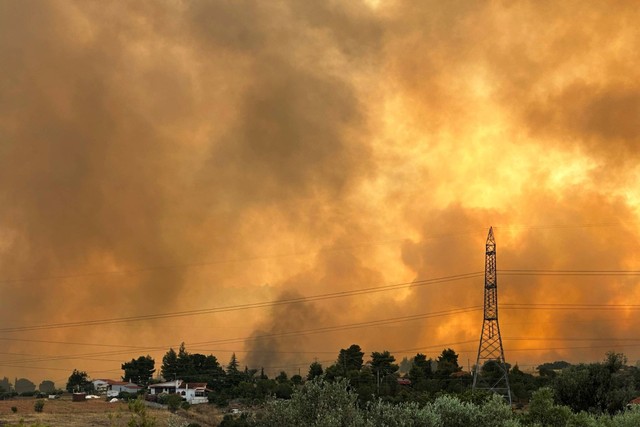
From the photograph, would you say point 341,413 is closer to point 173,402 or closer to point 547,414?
point 547,414

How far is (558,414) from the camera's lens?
94.8 m

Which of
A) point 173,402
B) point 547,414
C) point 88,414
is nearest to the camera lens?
point 547,414

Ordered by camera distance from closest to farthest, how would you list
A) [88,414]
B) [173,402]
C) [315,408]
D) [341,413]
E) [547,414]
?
[341,413], [315,408], [547,414], [88,414], [173,402]

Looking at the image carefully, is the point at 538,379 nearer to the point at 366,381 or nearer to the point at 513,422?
the point at 366,381

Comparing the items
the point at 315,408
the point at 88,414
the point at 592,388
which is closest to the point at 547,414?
the point at 592,388

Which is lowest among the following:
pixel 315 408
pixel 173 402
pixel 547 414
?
pixel 547 414

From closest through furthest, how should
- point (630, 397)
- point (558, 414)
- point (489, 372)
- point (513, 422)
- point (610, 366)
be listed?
point (513, 422)
point (558, 414)
point (630, 397)
point (610, 366)
point (489, 372)

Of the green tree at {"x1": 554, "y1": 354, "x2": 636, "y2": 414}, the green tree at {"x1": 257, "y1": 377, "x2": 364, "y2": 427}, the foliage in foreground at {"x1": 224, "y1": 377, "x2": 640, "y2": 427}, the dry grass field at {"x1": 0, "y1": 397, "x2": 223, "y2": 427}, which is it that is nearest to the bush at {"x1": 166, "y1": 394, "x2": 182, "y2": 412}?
the dry grass field at {"x1": 0, "y1": 397, "x2": 223, "y2": 427}

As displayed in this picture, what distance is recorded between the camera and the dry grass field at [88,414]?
470 feet

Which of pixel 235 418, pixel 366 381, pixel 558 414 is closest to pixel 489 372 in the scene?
pixel 366 381

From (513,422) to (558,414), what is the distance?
24446 millimetres

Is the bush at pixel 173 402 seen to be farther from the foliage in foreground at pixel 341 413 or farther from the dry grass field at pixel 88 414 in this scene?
the foliage in foreground at pixel 341 413

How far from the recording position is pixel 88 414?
15925cm

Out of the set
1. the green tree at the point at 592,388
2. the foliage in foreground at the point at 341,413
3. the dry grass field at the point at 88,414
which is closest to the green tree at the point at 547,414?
the foliage in foreground at the point at 341,413
